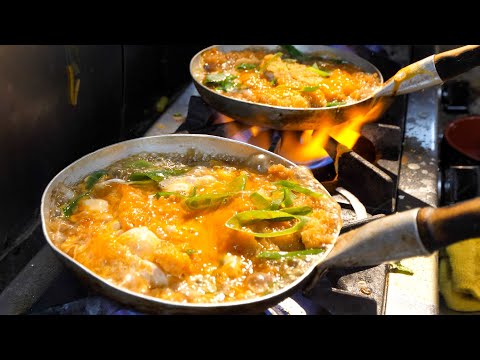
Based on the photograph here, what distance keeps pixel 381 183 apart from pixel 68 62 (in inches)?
100

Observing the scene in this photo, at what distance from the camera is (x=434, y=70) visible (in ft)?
10.7

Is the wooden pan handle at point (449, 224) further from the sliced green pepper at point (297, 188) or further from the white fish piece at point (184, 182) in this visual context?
the white fish piece at point (184, 182)

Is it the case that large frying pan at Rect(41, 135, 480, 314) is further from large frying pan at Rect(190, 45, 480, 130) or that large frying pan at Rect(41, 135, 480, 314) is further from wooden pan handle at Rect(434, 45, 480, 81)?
wooden pan handle at Rect(434, 45, 480, 81)

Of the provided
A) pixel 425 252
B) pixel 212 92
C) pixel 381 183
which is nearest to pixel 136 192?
pixel 212 92

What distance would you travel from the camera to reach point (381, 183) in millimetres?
3404

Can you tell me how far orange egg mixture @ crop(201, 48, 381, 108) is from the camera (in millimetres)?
3680

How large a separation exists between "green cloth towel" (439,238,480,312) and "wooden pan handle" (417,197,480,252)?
1.64m

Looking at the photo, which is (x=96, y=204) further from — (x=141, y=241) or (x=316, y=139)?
(x=316, y=139)

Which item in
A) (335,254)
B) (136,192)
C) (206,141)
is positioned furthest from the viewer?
(206,141)

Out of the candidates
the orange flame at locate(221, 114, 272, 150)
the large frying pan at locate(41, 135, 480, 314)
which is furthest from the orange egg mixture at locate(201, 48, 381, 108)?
the large frying pan at locate(41, 135, 480, 314)

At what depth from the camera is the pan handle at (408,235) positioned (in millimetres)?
1747

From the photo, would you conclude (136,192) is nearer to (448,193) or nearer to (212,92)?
(212,92)

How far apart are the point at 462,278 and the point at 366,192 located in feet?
2.82

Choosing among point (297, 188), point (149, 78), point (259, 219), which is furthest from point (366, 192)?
point (149, 78)
